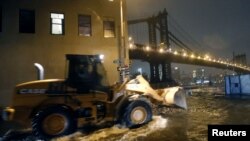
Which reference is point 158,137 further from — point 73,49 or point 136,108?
point 73,49

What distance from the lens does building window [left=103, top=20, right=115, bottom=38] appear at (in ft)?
67.8

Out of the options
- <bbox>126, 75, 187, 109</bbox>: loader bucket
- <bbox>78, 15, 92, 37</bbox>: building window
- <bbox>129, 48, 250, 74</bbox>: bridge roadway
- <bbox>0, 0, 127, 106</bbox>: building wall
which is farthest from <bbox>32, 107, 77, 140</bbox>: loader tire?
<bbox>129, 48, 250, 74</bbox>: bridge roadway

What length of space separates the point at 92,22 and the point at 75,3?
1885mm

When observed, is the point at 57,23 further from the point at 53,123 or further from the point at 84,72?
the point at 53,123

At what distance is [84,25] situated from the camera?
20.0m

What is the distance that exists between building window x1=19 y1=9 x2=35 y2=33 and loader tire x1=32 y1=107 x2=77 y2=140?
10388mm

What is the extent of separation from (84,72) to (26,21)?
10.0 metres

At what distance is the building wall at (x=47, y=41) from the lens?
682 inches

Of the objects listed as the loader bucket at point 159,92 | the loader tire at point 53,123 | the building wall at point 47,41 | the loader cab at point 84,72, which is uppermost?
the building wall at point 47,41

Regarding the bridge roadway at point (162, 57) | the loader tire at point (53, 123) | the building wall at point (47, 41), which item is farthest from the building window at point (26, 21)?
the bridge roadway at point (162, 57)

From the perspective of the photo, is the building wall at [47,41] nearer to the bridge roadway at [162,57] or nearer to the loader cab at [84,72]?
the loader cab at [84,72]

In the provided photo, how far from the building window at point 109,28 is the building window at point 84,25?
127 cm

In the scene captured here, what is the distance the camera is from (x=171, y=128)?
1013 cm

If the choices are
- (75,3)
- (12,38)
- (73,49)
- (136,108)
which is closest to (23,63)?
(12,38)
